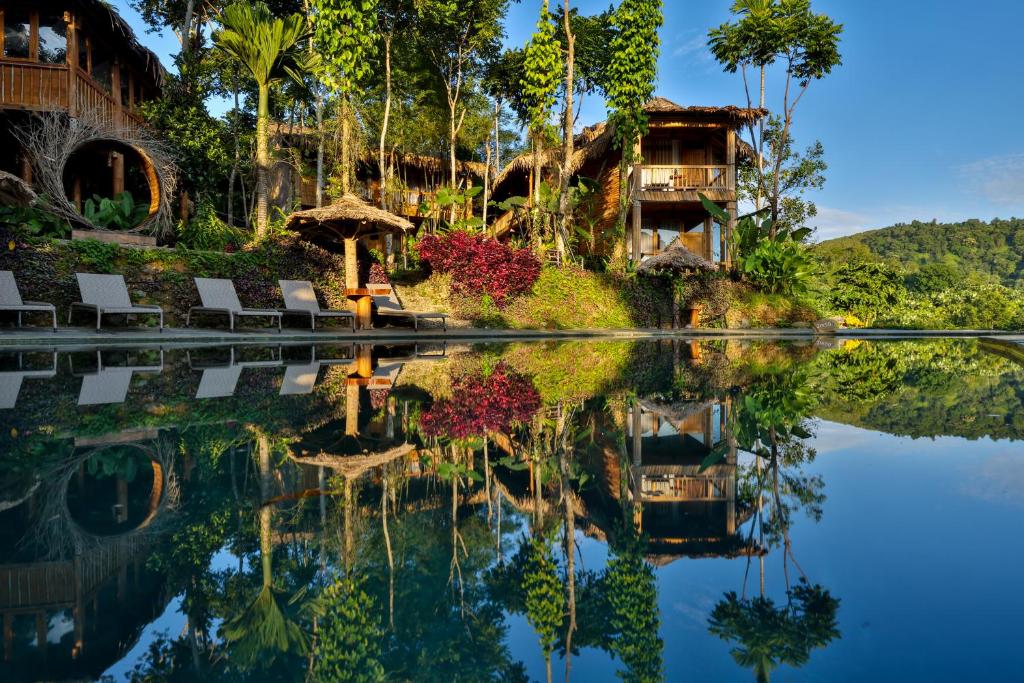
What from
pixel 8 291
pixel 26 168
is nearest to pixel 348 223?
pixel 8 291

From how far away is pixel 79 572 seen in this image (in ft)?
5.75

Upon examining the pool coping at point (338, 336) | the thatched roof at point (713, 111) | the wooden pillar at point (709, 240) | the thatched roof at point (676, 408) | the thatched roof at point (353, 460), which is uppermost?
the thatched roof at point (713, 111)

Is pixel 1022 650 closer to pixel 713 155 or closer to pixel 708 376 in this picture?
pixel 708 376

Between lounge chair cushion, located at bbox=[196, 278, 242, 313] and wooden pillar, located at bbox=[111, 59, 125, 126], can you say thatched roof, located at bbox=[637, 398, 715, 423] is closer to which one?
lounge chair cushion, located at bbox=[196, 278, 242, 313]

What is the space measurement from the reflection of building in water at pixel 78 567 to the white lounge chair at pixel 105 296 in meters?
9.80

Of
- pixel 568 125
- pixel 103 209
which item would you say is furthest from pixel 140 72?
pixel 568 125

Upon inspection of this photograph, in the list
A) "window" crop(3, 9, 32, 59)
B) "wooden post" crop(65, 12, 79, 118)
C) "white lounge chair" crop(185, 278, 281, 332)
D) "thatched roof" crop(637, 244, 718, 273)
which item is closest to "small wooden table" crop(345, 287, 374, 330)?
"white lounge chair" crop(185, 278, 281, 332)

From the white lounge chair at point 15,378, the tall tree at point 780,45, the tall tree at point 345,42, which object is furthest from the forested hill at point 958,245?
the white lounge chair at point 15,378

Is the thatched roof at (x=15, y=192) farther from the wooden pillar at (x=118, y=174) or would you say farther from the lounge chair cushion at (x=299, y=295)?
the lounge chair cushion at (x=299, y=295)

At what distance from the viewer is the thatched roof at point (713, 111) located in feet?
71.7

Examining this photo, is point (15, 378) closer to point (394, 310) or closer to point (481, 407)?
point (481, 407)

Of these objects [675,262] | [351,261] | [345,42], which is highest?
[345,42]

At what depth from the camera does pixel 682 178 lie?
77.7 ft

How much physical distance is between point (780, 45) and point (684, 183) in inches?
263
